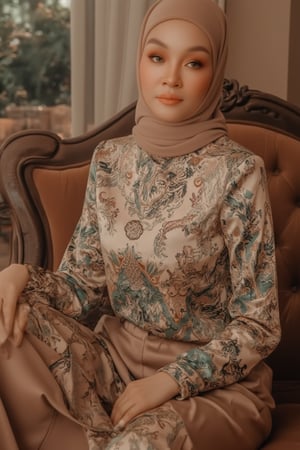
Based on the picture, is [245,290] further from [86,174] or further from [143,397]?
[86,174]

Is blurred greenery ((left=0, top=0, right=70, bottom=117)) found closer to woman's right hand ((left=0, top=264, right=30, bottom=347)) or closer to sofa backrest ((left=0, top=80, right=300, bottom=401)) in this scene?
sofa backrest ((left=0, top=80, right=300, bottom=401))

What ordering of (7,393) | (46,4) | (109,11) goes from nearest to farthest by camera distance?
(7,393), (109,11), (46,4)

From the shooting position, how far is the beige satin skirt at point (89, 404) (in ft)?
3.81

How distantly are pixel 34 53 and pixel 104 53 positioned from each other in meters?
0.35

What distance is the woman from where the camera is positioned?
47.6 inches

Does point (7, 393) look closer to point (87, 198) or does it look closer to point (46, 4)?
point (87, 198)

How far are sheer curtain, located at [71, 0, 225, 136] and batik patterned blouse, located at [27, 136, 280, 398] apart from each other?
60 centimetres

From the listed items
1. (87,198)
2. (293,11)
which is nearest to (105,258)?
(87,198)

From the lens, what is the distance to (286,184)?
1733 mm

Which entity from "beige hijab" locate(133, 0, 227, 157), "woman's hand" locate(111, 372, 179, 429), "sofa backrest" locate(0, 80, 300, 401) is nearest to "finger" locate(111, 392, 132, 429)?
"woman's hand" locate(111, 372, 179, 429)

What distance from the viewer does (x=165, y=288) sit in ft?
4.49

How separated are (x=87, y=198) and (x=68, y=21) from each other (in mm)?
952

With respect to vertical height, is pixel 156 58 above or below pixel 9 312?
above

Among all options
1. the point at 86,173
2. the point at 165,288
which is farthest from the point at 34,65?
the point at 165,288
